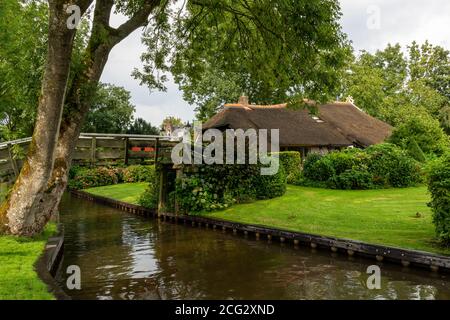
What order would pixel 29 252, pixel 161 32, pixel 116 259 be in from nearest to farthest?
pixel 29 252, pixel 116 259, pixel 161 32

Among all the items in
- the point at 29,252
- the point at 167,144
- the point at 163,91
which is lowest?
the point at 29,252

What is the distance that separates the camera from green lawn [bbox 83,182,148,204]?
28.2m

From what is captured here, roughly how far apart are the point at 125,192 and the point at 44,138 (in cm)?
2029

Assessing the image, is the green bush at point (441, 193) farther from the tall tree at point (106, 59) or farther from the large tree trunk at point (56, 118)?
the large tree trunk at point (56, 118)

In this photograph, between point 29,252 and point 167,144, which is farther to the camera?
point 167,144

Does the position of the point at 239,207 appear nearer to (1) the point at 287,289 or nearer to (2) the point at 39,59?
(1) the point at 287,289

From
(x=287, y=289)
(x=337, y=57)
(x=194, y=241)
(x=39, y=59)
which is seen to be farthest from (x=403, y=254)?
(x=39, y=59)

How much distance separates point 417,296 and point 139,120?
148 feet

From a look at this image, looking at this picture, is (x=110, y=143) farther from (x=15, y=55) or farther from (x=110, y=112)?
(x=110, y=112)

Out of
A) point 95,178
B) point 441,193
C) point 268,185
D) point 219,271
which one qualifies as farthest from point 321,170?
point 95,178

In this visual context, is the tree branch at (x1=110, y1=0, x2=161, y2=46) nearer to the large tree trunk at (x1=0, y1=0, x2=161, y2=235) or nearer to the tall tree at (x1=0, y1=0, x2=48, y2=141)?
the large tree trunk at (x1=0, y1=0, x2=161, y2=235)

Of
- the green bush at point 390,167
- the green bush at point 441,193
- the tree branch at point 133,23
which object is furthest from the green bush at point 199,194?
the green bush at point 441,193

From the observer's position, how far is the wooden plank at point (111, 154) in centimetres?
1907
